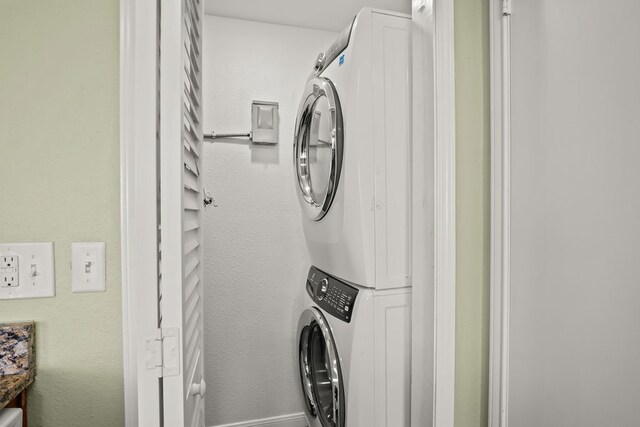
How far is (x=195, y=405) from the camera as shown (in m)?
0.97

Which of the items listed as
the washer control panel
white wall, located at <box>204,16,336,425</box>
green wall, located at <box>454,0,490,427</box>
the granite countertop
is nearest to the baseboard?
white wall, located at <box>204,16,336,425</box>

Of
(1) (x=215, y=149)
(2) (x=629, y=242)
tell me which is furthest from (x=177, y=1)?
(1) (x=215, y=149)

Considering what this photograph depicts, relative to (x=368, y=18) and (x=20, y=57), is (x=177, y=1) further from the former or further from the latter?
(x=368, y=18)

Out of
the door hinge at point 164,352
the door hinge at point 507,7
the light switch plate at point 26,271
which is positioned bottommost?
the door hinge at point 164,352

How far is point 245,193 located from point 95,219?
4.05 feet

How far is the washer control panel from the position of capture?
4.12ft

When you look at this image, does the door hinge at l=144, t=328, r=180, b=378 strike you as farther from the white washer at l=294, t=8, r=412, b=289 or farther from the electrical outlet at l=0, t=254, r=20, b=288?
the white washer at l=294, t=8, r=412, b=289

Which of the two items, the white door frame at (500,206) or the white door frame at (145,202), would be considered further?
the white door frame at (500,206)

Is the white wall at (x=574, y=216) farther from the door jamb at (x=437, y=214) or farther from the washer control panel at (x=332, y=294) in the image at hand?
the washer control panel at (x=332, y=294)

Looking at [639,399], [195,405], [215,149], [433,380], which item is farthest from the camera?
[215,149]

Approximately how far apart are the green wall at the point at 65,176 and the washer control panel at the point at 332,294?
71cm

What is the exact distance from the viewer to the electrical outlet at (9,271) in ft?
2.64

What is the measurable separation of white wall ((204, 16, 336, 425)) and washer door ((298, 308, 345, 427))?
1.24 feet

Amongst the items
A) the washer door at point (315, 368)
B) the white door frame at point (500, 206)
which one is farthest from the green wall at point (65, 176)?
the white door frame at point (500, 206)
